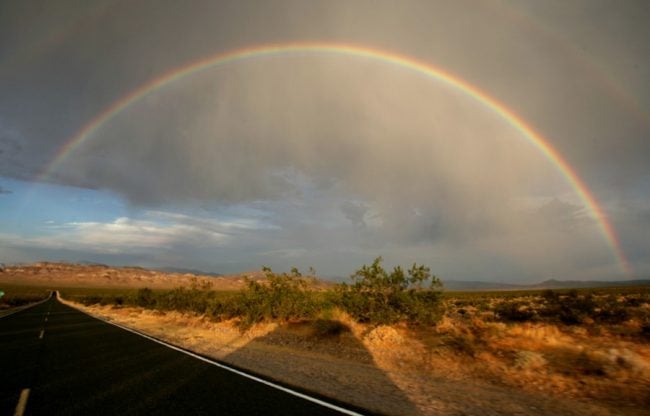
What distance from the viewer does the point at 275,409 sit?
20.9 ft

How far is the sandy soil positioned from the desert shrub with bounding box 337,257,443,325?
3.29ft

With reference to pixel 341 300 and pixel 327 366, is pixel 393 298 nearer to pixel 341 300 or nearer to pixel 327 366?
pixel 341 300

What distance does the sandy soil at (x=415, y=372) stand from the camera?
7066 millimetres

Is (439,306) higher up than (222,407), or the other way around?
(439,306)

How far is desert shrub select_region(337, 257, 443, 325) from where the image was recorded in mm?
17422

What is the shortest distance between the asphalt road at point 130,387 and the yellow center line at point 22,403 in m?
0.02

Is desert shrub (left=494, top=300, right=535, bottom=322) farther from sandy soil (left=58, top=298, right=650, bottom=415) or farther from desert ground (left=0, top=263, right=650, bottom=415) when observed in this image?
sandy soil (left=58, top=298, right=650, bottom=415)

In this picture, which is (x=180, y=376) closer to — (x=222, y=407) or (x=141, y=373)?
(x=141, y=373)

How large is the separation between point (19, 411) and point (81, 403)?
859 mm

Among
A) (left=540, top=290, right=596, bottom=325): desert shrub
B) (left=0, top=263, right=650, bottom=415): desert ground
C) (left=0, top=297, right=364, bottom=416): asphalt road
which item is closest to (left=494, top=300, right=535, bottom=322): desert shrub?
(left=540, top=290, right=596, bottom=325): desert shrub

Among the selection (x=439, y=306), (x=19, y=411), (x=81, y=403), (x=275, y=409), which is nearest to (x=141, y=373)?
(x=81, y=403)

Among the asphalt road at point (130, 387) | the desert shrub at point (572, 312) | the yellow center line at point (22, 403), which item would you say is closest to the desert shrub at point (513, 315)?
the desert shrub at point (572, 312)

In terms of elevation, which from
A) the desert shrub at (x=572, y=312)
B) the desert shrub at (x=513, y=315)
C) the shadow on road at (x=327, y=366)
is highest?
the desert shrub at (x=572, y=312)

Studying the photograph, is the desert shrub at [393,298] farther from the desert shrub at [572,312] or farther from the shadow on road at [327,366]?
the desert shrub at [572,312]
